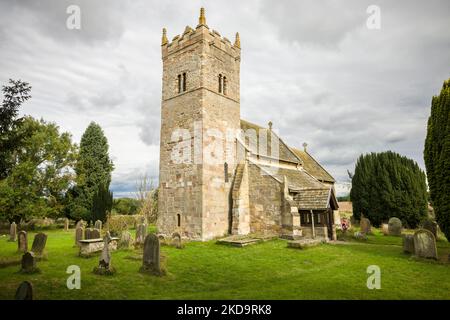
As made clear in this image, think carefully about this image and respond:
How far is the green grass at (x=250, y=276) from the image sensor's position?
7313 mm

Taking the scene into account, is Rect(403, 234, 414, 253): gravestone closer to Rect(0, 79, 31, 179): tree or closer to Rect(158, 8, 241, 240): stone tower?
Rect(158, 8, 241, 240): stone tower

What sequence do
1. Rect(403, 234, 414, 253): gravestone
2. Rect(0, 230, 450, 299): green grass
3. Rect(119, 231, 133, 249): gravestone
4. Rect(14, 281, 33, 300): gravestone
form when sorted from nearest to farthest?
Rect(14, 281, 33, 300): gravestone, Rect(0, 230, 450, 299): green grass, Rect(403, 234, 414, 253): gravestone, Rect(119, 231, 133, 249): gravestone

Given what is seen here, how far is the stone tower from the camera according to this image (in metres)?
17.4

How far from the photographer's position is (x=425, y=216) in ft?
81.6

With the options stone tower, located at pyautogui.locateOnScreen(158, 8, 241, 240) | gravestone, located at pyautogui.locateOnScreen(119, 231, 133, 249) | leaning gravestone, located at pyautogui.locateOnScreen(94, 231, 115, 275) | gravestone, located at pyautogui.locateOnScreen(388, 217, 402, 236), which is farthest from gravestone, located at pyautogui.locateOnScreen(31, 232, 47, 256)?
gravestone, located at pyautogui.locateOnScreen(388, 217, 402, 236)

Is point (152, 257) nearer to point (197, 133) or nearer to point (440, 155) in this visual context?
point (197, 133)

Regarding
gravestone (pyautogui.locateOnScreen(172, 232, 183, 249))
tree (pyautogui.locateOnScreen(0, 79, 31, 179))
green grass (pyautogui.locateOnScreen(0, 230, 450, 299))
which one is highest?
tree (pyautogui.locateOnScreen(0, 79, 31, 179))

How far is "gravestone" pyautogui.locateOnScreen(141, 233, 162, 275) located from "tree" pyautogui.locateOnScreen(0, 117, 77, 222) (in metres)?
21.0

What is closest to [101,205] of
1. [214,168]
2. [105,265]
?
[214,168]

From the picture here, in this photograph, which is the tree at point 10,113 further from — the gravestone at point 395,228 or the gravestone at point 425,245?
the gravestone at point 395,228

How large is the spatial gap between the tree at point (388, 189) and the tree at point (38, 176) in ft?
105

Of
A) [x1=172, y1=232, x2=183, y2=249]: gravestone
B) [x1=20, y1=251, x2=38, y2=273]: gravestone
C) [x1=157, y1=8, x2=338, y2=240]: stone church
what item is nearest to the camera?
[x1=20, y1=251, x2=38, y2=273]: gravestone

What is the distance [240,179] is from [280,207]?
3422 mm
